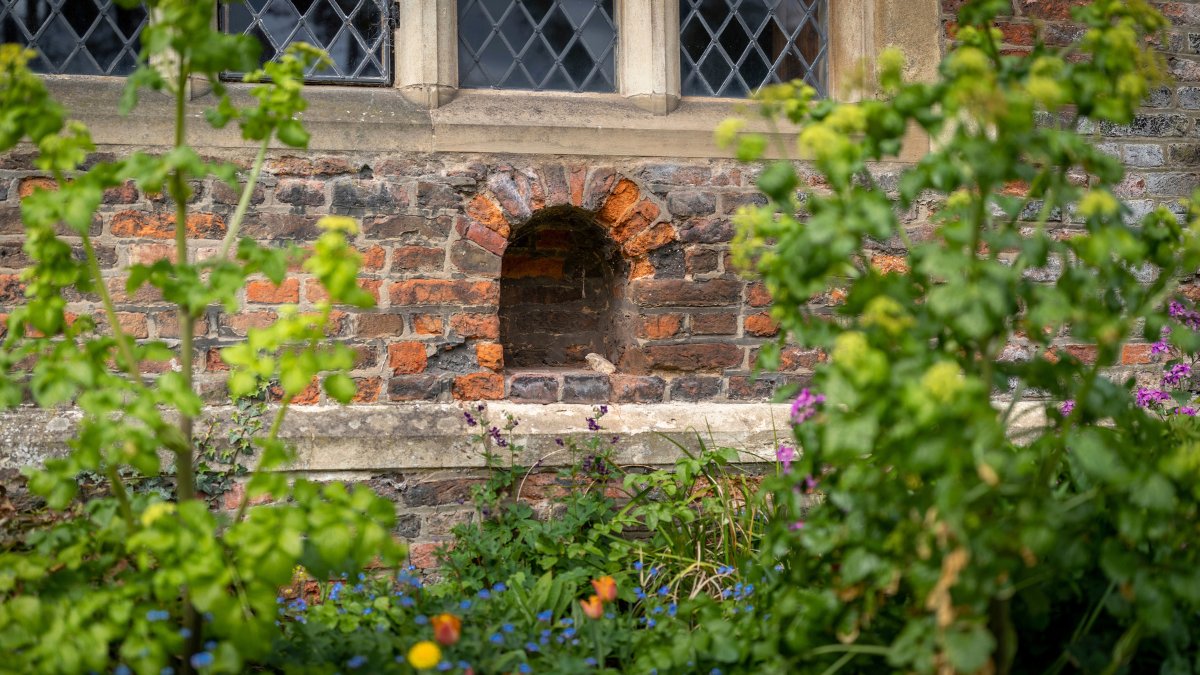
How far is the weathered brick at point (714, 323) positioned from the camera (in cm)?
377

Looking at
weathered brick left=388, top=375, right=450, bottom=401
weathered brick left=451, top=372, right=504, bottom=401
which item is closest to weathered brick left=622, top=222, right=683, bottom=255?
weathered brick left=451, top=372, right=504, bottom=401

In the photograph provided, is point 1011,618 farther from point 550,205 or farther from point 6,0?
point 6,0

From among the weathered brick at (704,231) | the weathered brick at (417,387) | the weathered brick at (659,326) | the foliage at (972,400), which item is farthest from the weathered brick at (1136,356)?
the weathered brick at (417,387)

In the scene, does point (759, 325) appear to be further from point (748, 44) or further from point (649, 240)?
point (748, 44)

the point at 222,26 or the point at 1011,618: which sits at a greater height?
the point at 222,26

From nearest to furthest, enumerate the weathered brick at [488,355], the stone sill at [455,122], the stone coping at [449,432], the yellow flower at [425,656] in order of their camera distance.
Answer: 1. the yellow flower at [425,656]
2. the stone coping at [449,432]
3. the stone sill at [455,122]
4. the weathered brick at [488,355]

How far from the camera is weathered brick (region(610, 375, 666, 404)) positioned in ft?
12.2

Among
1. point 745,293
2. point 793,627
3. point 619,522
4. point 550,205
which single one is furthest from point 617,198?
point 793,627

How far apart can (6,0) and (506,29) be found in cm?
179

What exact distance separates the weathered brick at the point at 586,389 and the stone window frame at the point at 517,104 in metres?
0.86

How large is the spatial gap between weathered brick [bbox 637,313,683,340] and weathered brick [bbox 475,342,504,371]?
56cm

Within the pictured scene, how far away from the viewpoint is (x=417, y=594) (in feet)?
8.76

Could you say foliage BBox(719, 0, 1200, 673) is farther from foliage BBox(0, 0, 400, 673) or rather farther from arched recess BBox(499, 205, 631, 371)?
arched recess BBox(499, 205, 631, 371)

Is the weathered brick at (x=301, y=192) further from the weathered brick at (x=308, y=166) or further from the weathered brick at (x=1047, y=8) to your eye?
the weathered brick at (x=1047, y=8)
